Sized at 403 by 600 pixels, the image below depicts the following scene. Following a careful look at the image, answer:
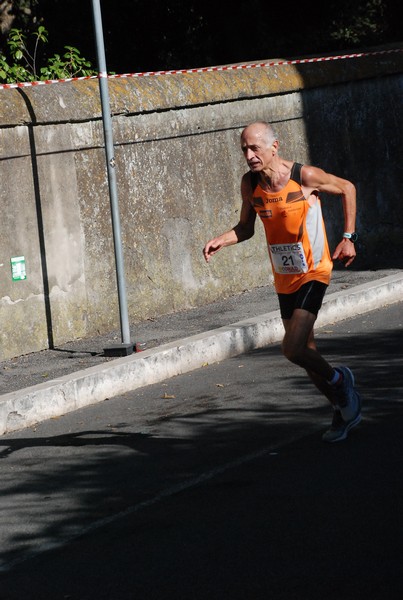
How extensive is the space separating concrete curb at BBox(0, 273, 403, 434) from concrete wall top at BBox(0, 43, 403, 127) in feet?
7.28

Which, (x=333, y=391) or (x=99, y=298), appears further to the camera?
(x=99, y=298)

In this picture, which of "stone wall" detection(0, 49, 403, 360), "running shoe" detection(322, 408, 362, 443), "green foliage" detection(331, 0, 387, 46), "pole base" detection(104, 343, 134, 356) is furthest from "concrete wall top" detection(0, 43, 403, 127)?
"green foliage" detection(331, 0, 387, 46)

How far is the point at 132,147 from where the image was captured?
11.6 meters

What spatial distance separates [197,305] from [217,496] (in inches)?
253

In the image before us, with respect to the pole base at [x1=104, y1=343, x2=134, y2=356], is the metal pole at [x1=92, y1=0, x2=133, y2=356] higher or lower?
higher

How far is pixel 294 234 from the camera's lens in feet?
23.7

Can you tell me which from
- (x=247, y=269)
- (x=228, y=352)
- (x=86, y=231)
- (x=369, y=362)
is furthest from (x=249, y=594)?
(x=247, y=269)

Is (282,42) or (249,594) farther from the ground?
(282,42)

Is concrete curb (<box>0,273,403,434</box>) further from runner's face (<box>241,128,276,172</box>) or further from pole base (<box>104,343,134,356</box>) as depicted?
runner's face (<box>241,128,276,172</box>)

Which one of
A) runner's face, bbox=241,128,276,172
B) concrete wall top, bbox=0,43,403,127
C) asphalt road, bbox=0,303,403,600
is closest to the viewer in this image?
asphalt road, bbox=0,303,403,600

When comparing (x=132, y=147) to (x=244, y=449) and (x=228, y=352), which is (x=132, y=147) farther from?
(x=244, y=449)

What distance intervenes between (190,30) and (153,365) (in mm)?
13601

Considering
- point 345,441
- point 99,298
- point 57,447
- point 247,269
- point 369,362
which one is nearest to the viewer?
point 345,441

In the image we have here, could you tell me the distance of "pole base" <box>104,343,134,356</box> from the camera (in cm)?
1003
